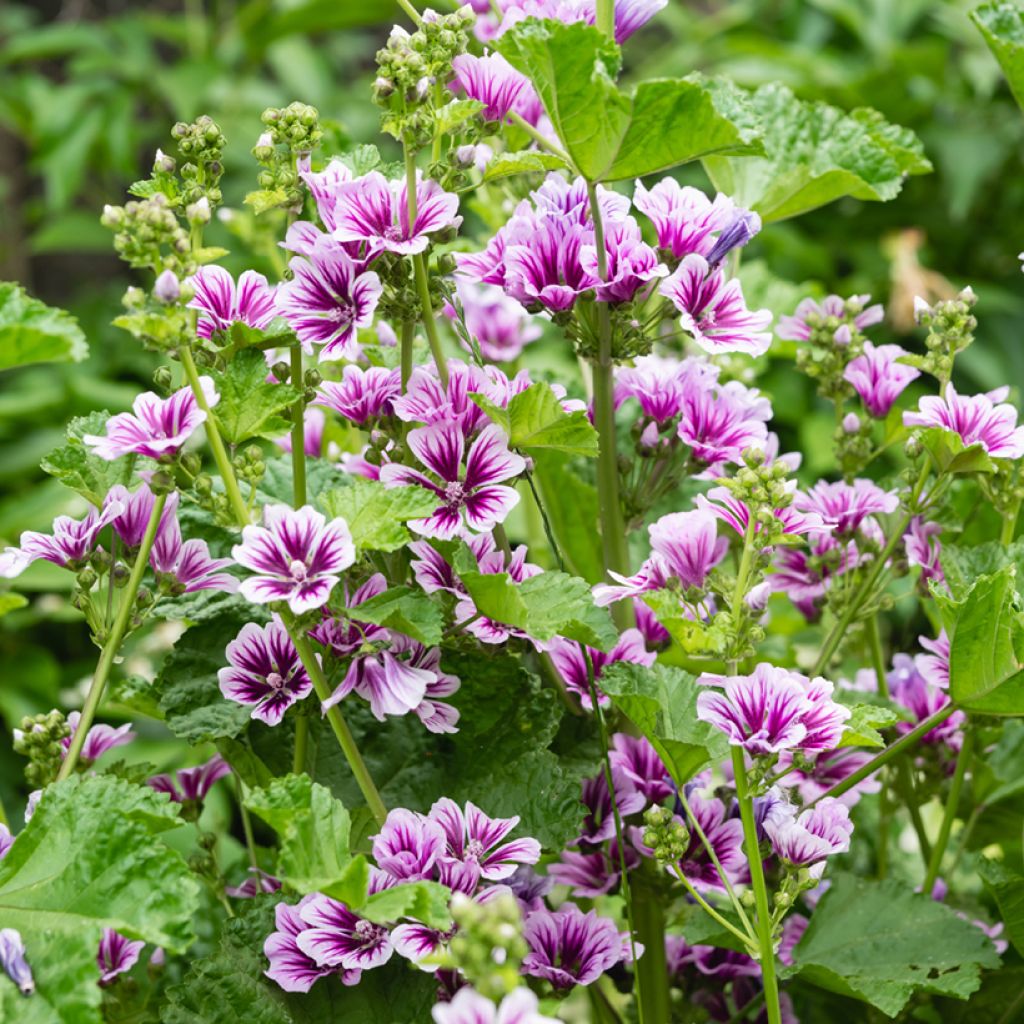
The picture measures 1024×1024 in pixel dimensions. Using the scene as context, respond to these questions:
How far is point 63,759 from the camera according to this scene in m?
0.54

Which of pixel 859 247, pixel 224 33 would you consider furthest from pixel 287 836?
pixel 224 33

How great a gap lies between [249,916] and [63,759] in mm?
98

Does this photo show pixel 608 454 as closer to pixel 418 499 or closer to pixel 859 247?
pixel 418 499

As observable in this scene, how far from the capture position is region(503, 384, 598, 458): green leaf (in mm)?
480

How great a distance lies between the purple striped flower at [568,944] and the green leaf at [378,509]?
164mm

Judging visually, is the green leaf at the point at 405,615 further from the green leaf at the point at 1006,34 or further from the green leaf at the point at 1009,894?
the green leaf at the point at 1006,34

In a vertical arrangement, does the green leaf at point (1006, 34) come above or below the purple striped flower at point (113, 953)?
above

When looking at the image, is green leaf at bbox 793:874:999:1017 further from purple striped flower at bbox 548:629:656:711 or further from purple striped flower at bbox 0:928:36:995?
purple striped flower at bbox 0:928:36:995

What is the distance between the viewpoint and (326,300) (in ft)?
1.64

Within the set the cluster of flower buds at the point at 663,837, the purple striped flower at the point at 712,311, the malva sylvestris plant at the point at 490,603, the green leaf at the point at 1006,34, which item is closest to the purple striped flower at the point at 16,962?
the malva sylvestris plant at the point at 490,603

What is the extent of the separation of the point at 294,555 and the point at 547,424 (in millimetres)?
102

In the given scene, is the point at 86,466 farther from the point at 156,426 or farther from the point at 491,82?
the point at 491,82

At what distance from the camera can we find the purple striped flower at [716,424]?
0.56 meters

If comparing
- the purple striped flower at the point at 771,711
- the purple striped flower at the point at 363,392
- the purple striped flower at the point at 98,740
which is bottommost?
the purple striped flower at the point at 98,740
